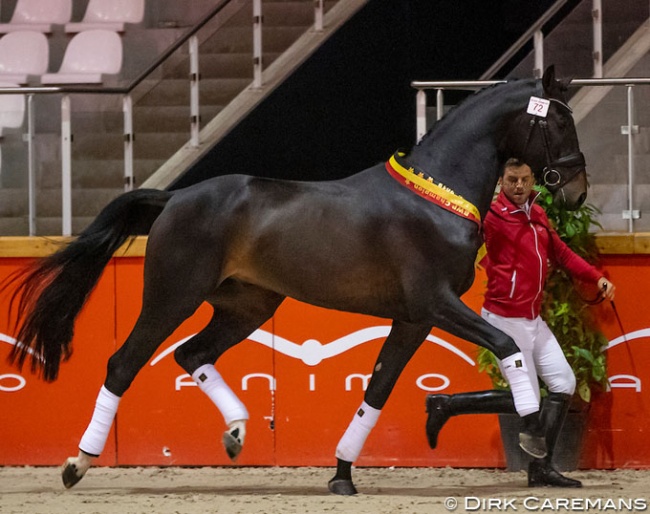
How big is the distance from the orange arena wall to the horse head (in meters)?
1.21

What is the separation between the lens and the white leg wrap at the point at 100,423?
561 centimetres

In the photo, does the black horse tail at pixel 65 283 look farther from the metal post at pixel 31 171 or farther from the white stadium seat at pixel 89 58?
the white stadium seat at pixel 89 58

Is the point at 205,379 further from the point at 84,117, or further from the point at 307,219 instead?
Result: the point at 84,117

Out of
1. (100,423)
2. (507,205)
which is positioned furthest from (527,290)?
(100,423)

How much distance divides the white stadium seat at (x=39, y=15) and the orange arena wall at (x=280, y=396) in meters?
4.13

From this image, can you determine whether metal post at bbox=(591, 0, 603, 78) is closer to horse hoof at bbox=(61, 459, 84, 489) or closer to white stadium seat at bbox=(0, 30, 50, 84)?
horse hoof at bbox=(61, 459, 84, 489)

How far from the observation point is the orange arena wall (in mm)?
6434

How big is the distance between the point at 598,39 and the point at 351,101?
215 cm

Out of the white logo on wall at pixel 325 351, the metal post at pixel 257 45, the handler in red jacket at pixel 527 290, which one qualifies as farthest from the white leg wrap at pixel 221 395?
the metal post at pixel 257 45

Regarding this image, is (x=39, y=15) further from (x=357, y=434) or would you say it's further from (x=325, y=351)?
(x=357, y=434)

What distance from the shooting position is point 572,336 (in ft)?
20.6

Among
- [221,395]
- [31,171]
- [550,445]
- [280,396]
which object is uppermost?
[31,171]

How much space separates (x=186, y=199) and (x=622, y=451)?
2.77 metres

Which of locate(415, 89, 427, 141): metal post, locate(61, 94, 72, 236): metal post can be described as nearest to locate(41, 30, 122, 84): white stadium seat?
locate(61, 94, 72, 236): metal post
